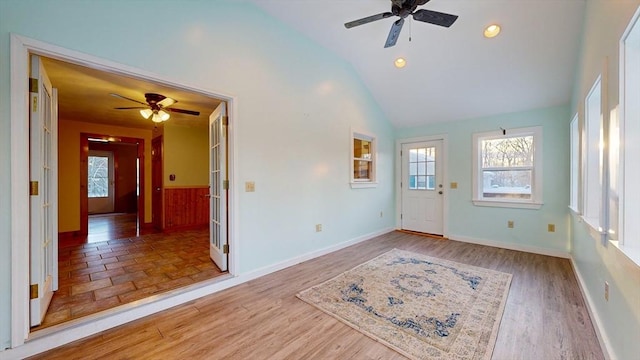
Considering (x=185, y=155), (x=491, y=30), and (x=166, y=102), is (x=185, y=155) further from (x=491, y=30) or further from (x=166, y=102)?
(x=491, y=30)

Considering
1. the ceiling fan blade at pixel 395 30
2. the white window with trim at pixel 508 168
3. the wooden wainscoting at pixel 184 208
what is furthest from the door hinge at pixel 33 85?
the white window with trim at pixel 508 168

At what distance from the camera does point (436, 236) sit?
16.2ft

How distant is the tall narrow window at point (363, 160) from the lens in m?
4.64

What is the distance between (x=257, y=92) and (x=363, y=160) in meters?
2.59

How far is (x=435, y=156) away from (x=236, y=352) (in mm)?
4777

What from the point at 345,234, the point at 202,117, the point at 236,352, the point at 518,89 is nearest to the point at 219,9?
the point at 202,117

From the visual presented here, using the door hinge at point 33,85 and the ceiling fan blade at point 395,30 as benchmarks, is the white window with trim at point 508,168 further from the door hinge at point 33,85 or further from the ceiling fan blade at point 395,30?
the door hinge at point 33,85

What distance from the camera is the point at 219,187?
302 centimetres

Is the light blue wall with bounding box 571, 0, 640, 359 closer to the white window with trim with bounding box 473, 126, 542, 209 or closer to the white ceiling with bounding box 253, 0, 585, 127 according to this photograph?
the white ceiling with bounding box 253, 0, 585, 127

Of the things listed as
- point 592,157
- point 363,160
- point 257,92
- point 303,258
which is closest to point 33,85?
point 257,92

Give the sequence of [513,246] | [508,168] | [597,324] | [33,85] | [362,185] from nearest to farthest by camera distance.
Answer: [33,85] < [597,324] < [513,246] < [508,168] < [362,185]

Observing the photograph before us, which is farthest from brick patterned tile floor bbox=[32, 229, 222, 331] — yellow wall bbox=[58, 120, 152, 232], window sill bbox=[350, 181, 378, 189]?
window sill bbox=[350, 181, 378, 189]

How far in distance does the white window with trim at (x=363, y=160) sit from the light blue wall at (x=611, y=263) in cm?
291

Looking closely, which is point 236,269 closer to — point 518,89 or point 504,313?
point 504,313
